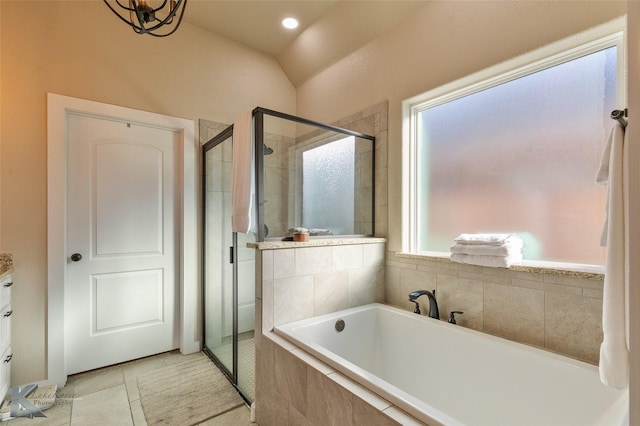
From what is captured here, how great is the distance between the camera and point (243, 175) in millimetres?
1946

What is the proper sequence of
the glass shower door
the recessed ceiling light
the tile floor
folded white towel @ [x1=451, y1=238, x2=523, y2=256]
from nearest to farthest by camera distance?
folded white towel @ [x1=451, y1=238, x2=523, y2=256] → the tile floor → the glass shower door → the recessed ceiling light

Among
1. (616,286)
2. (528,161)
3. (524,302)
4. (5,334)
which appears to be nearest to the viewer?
(616,286)

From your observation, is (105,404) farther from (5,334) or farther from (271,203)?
(271,203)

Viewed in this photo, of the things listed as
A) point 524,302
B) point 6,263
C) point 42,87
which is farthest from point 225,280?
point 524,302

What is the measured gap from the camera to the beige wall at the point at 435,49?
1.53 meters

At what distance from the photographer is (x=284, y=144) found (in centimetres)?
217

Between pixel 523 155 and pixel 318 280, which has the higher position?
pixel 523 155

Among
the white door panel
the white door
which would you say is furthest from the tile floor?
the white door panel

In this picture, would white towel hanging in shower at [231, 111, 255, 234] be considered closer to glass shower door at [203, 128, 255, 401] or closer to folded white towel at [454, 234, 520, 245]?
glass shower door at [203, 128, 255, 401]

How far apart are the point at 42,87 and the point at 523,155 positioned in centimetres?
318

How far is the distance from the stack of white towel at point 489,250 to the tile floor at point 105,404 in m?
1.61

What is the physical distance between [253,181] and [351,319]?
112 cm

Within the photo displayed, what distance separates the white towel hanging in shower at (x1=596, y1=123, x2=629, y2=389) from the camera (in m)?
0.82

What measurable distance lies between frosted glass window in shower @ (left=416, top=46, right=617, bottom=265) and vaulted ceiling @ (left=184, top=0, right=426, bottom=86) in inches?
32.2
